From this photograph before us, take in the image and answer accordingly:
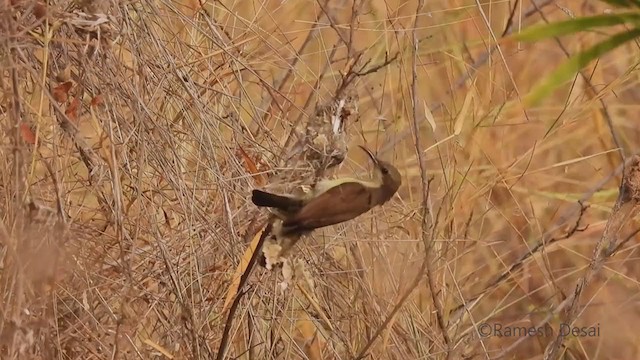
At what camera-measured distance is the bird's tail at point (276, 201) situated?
1.03 m

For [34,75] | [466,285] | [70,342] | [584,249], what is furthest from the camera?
[584,249]

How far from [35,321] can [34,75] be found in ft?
0.81

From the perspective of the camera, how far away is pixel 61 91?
112 cm

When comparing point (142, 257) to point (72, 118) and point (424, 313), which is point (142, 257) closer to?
point (72, 118)

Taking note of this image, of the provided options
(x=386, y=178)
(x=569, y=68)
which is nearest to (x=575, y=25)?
(x=569, y=68)

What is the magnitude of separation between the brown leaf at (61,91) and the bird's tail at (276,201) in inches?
9.6

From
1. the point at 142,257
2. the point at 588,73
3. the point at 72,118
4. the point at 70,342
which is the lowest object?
the point at 70,342

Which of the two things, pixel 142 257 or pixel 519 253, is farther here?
pixel 519 253

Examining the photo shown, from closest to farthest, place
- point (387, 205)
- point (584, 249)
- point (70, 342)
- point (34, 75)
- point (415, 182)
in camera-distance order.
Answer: point (34, 75) → point (70, 342) → point (387, 205) → point (415, 182) → point (584, 249)

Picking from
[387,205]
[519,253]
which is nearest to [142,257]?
[387,205]

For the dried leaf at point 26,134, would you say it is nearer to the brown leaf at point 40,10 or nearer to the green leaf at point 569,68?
the brown leaf at point 40,10

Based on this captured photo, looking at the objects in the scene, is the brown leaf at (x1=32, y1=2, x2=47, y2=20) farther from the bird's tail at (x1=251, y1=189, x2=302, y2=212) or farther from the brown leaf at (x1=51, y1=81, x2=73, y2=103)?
the bird's tail at (x1=251, y1=189, x2=302, y2=212)

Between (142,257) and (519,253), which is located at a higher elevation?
(519,253)

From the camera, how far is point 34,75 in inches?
41.5
